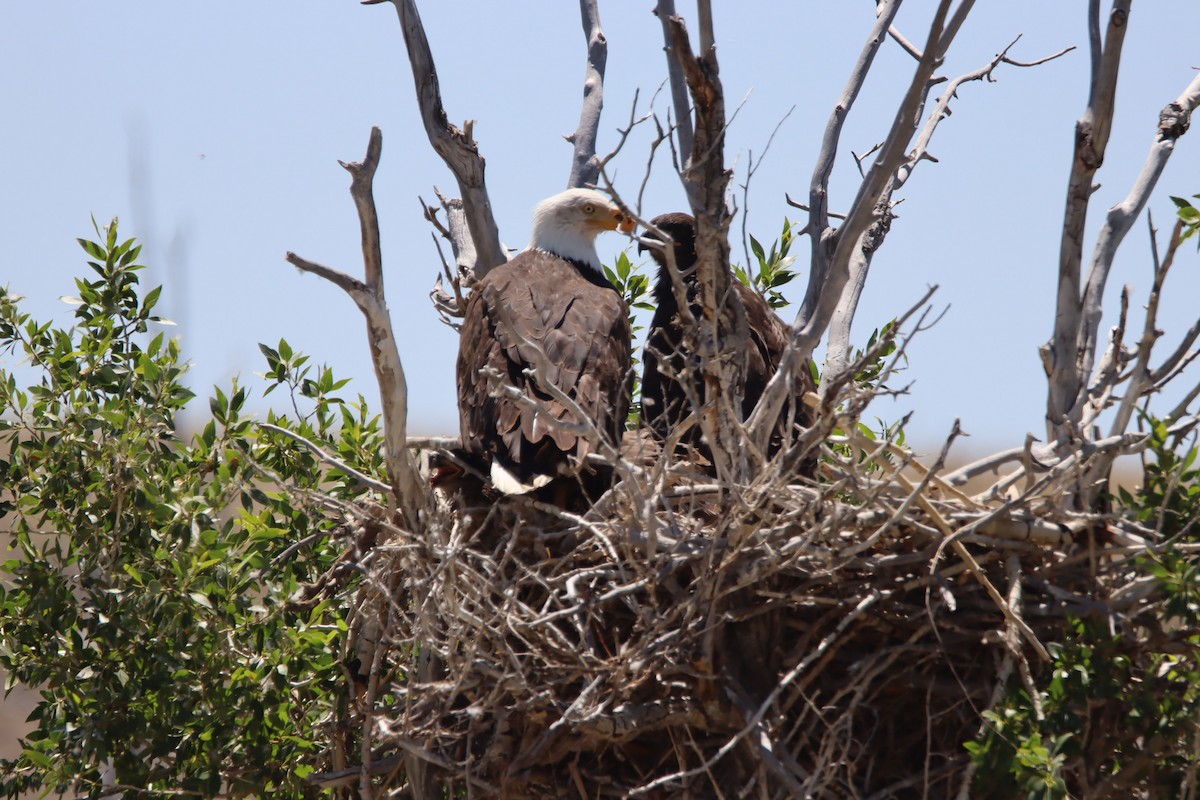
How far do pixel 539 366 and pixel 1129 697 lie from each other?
1.92 meters

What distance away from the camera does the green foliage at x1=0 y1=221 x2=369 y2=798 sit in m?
4.95

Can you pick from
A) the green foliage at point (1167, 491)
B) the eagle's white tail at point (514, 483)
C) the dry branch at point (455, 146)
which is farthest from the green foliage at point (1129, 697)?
the dry branch at point (455, 146)

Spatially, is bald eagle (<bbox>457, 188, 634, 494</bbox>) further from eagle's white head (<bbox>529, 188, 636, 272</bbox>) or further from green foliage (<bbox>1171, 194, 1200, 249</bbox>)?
green foliage (<bbox>1171, 194, 1200, 249</bbox>)

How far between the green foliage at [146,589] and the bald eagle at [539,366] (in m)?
0.83

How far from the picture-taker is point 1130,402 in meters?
4.25

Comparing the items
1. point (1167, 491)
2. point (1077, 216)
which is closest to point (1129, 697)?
point (1167, 491)

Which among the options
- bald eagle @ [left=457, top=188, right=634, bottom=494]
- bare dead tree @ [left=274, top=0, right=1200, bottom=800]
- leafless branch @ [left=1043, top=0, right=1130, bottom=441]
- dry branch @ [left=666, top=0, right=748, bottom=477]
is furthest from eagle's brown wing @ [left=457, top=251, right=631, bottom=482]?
leafless branch @ [left=1043, top=0, right=1130, bottom=441]

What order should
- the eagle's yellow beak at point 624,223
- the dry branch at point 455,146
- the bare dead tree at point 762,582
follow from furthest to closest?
1. the eagle's yellow beak at point 624,223
2. the dry branch at point 455,146
3. the bare dead tree at point 762,582

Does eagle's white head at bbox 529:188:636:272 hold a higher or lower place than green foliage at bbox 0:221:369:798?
higher

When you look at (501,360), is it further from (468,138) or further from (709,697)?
(709,697)

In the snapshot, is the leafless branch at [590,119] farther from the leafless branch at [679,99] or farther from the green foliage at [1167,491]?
the green foliage at [1167,491]

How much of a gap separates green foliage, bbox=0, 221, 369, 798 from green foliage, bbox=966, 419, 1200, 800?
8.09 ft

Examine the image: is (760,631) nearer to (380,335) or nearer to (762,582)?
(762,582)

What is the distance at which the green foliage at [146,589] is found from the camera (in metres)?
4.95
